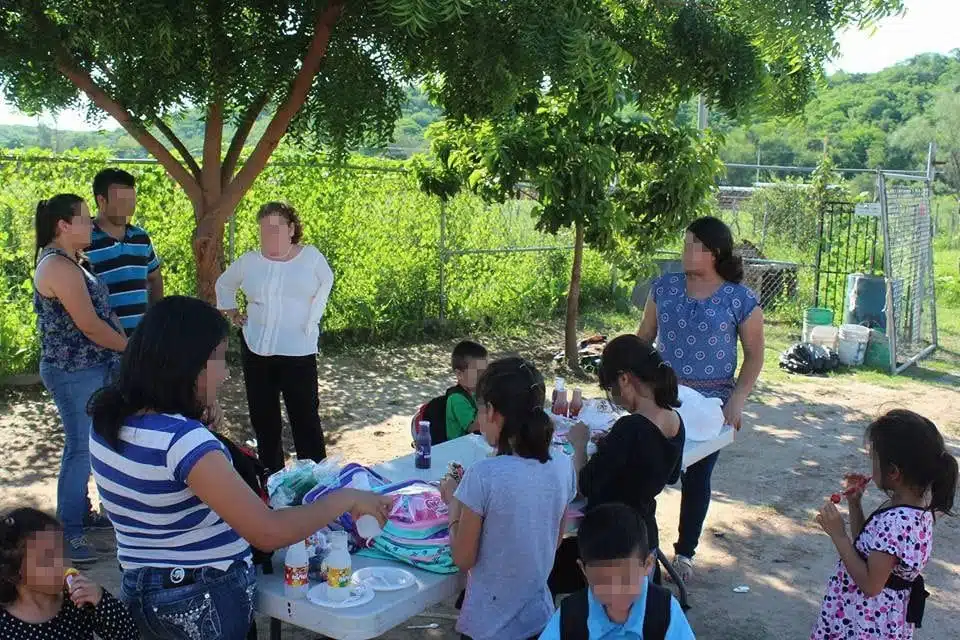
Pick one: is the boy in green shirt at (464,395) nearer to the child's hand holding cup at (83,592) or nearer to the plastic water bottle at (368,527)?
the plastic water bottle at (368,527)

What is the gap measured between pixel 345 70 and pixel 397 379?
157 inches

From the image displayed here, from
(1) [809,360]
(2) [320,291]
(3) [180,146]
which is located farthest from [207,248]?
(1) [809,360]

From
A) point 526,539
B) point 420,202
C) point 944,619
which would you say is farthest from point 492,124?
point 526,539

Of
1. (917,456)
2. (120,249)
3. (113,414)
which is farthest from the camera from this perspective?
(120,249)

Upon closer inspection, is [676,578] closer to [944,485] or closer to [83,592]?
[944,485]

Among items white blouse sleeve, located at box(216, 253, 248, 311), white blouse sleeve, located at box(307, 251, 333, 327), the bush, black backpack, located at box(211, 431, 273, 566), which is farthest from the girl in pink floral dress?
the bush

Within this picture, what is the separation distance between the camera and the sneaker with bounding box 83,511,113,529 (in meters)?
5.04

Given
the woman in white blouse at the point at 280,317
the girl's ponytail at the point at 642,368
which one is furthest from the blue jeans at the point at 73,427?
the girl's ponytail at the point at 642,368

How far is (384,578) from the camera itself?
2824mm

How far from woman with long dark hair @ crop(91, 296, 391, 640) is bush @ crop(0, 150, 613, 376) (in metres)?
5.93

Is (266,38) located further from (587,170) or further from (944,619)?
(944,619)

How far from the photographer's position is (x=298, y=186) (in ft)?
32.1

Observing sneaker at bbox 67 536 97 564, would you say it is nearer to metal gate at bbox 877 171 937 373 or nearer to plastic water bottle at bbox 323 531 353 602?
plastic water bottle at bbox 323 531 353 602

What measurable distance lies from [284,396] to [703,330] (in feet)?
7.78
